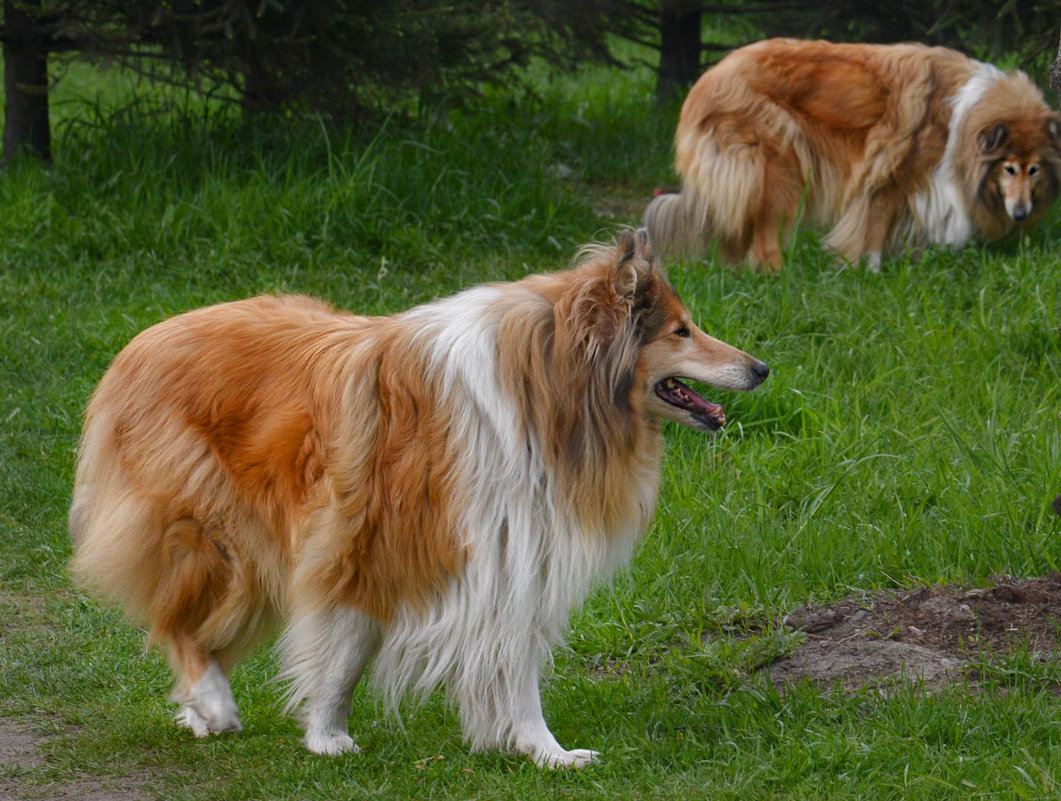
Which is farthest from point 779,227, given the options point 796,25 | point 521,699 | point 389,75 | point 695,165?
point 521,699

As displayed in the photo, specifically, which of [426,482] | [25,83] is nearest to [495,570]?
[426,482]

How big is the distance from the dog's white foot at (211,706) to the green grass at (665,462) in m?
0.07

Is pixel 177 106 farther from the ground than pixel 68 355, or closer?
farther from the ground

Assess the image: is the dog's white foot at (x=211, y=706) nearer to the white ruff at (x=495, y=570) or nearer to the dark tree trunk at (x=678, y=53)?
the white ruff at (x=495, y=570)

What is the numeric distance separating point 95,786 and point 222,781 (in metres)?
0.37

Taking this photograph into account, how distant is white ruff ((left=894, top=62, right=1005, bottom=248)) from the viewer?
343 inches

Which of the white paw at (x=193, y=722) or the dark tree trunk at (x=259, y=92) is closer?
the white paw at (x=193, y=722)

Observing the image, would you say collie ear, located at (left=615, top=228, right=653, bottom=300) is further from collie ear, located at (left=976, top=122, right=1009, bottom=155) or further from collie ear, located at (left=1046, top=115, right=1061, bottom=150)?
collie ear, located at (left=1046, top=115, right=1061, bottom=150)

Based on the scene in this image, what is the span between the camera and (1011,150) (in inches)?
340

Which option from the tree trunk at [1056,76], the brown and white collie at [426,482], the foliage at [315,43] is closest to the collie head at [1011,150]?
the foliage at [315,43]

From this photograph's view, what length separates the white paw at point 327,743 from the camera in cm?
416

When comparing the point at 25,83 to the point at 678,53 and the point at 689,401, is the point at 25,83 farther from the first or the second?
the point at 689,401

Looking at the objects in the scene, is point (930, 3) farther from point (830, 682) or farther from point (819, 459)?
point (830, 682)

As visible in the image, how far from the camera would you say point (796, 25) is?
11938 mm
